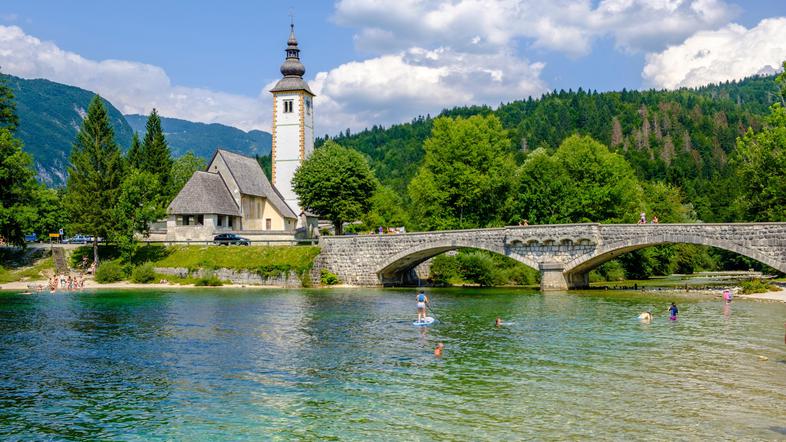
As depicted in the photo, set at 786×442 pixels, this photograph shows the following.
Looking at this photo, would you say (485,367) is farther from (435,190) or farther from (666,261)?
(666,261)

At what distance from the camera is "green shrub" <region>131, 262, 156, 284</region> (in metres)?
60.5

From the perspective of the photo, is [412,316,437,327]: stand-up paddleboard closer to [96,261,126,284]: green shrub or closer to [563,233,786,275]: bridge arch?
[563,233,786,275]: bridge arch

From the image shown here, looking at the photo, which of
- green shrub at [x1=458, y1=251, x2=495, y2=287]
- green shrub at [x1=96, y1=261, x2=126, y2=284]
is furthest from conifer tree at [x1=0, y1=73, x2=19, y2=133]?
green shrub at [x1=458, y1=251, x2=495, y2=287]

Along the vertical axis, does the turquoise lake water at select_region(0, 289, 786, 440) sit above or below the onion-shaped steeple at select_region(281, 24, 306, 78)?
below

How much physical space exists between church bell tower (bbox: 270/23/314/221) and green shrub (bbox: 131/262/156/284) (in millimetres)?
22679

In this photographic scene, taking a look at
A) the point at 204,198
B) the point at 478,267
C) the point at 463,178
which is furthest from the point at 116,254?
the point at 478,267

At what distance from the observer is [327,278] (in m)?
58.4

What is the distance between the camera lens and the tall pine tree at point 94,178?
64.2 m

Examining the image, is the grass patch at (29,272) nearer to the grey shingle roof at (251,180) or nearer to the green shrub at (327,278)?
the grey shingle roof at (251,180)

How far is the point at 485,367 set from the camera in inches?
884

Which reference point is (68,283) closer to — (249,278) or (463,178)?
(249,278)

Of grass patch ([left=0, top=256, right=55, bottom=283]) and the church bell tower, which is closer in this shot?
grass patch ([left=0, top=256, right=55, bottom=283])

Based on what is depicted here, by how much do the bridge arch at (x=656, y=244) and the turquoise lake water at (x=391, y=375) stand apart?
603 cm

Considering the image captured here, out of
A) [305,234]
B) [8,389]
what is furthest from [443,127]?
[8,389]
